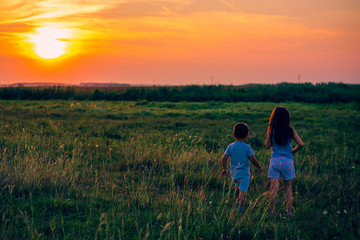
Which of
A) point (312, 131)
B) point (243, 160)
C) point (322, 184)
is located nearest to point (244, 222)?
point (243, 160)

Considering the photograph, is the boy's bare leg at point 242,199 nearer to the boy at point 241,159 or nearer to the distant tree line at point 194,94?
the boy at point 241,159

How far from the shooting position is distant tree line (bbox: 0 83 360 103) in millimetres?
35219

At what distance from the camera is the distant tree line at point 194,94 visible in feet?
116

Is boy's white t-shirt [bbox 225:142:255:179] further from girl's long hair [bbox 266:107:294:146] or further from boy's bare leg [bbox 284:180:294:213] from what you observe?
boy's bare leg [bbox 284:180:294:213]

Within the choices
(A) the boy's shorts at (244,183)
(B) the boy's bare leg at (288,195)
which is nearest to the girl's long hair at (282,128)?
(B) the boy's bare leg at (288,195)

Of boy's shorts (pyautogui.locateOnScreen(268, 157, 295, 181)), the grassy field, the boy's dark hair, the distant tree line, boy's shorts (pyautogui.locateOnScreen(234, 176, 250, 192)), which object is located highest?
the distant tree line

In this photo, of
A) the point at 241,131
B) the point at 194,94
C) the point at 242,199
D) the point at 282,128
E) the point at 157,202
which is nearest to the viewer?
the point at 157,202

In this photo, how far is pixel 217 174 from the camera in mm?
5867

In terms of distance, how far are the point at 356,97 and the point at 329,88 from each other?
13.2 feet

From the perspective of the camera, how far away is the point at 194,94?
37.7m

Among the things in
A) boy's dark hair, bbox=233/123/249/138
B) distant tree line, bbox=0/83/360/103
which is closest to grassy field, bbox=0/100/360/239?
boy's dark hair, bbox=233/123/249/138

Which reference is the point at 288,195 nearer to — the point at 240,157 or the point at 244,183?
the point at 244,183

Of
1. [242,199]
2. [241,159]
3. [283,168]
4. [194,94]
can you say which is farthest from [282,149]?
[194,94]

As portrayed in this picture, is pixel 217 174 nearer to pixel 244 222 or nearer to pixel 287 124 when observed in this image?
pixel 287 124
